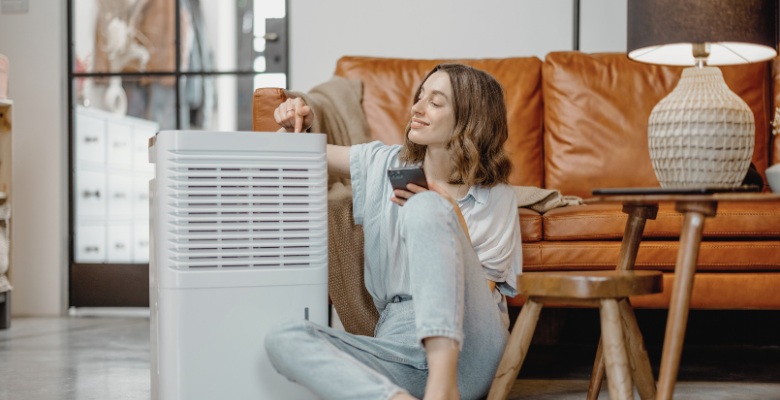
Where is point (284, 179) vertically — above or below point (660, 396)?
above

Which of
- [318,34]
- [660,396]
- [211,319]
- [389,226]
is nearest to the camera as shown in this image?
[660,396]

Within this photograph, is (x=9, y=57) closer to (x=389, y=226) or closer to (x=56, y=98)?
(x=56, y=98)

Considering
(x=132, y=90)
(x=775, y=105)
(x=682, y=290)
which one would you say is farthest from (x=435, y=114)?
(x=132, y=90)

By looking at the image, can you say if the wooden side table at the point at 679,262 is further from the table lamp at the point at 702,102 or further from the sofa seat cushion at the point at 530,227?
the sofa seat cushion at the point at 530,227

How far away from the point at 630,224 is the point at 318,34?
214cm

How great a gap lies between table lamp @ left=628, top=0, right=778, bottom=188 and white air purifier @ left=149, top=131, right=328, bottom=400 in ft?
2.07

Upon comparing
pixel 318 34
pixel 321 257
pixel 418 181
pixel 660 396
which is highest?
pixel 318 34

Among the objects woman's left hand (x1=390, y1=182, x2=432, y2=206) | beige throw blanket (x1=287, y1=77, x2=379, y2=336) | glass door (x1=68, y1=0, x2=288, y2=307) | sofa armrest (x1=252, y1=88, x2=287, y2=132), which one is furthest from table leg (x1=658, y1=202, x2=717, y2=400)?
glass door (x1=68, y1=0, x2=288, y2=307)

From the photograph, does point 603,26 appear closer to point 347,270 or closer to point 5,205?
point 347,270

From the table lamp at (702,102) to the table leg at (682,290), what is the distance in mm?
137

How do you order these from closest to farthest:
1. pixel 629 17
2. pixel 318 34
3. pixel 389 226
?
pixel 389 226, pixel 629 17, pixel 318 34

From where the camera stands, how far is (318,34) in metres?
3.47

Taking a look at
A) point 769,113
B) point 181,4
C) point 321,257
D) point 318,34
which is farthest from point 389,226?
point 181,4

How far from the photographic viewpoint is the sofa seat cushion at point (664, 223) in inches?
81.6
